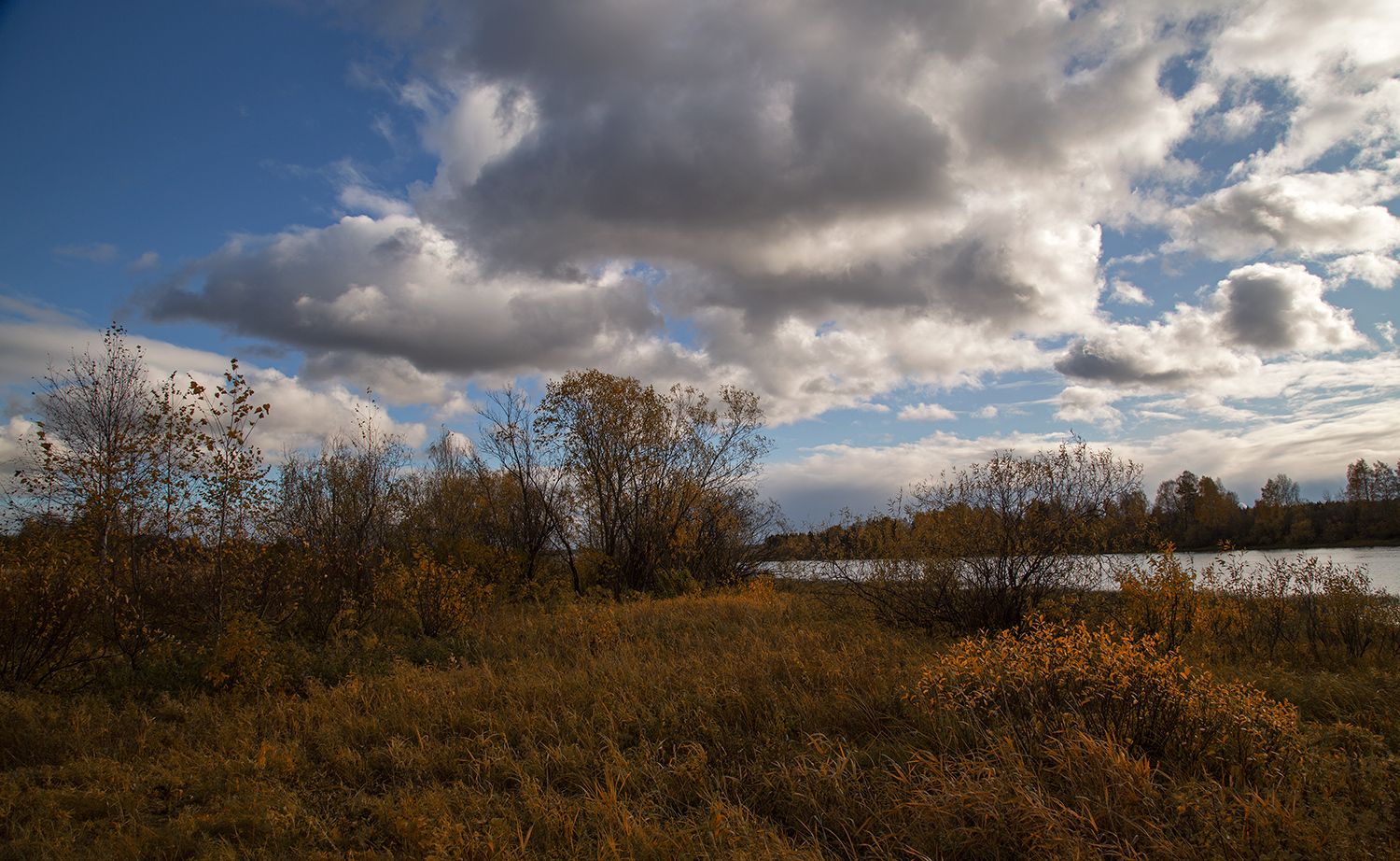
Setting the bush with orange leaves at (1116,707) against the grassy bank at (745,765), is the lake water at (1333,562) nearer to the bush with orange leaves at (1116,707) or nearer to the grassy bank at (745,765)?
the grassy bank at (745,765)

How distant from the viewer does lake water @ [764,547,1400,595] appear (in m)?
15.2

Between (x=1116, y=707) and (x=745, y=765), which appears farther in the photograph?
(x=745, y=765)

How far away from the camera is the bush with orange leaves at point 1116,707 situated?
5098mm

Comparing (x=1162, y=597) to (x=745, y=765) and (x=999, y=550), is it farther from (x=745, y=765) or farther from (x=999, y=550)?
(x=745, y=765)

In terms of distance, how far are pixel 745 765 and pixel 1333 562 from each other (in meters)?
18.7

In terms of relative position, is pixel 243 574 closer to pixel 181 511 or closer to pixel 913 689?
pixel 181 511

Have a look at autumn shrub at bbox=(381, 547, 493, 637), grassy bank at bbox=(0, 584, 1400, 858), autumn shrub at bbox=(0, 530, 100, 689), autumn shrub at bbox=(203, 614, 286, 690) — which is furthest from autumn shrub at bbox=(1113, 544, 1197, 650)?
autumn shrub at bbox=(0, 530, 100, 689)

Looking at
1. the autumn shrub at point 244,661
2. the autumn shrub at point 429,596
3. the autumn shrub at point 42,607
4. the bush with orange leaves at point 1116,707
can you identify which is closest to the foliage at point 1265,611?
the bush with orange leaves at point 1116,707

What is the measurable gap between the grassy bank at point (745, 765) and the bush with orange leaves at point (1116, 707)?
0.02 meters

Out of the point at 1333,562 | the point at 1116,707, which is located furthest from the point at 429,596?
the point at 1333,562

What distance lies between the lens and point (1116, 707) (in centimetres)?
553

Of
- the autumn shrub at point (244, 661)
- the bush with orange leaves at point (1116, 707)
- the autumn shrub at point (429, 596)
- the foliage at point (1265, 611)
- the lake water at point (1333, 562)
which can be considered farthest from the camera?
the lake water at point (1333, 562)

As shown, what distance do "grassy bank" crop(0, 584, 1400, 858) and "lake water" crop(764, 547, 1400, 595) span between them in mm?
7534

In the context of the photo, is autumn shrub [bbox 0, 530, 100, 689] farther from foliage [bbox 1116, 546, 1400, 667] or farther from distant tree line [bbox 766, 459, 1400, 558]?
→ distant tree line [bbox 766, 459, 1400, 558]
